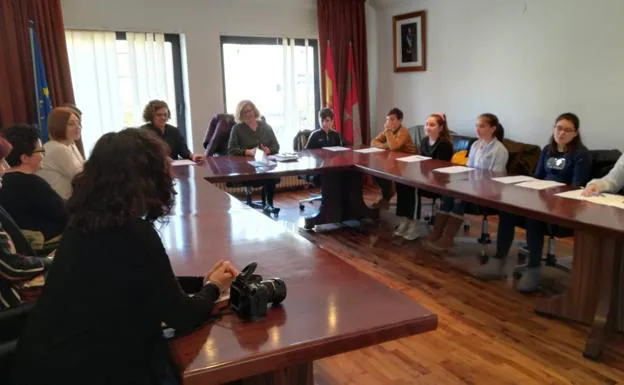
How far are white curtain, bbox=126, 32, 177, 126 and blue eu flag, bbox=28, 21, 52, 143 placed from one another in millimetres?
876

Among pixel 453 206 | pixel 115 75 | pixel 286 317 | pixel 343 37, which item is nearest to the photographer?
pixel 286 317

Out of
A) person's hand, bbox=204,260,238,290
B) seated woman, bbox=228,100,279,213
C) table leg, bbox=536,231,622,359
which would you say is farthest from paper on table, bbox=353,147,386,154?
person's hand, bbox=204,260,238,290

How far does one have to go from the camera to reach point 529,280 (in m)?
3.26

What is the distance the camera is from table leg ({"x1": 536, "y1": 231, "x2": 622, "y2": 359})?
2.52 m

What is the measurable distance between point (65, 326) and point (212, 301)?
1.22 ft

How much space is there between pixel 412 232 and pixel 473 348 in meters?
1.87

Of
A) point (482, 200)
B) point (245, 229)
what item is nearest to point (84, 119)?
point (245, 229)

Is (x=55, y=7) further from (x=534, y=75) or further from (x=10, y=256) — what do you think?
(x=534, y=75)

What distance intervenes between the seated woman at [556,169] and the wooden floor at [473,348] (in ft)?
0.41

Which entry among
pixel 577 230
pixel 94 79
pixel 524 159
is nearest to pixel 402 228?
pixel 524 159

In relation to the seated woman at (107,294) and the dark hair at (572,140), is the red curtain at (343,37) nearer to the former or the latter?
the dark hair at (572,140)

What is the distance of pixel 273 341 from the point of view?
51.5 inches

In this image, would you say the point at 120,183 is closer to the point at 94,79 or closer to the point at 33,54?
the point at 33,54

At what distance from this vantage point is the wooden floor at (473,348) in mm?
2355
